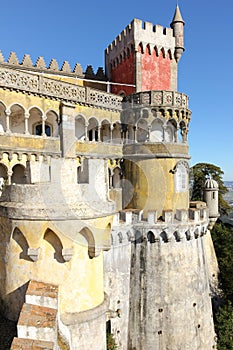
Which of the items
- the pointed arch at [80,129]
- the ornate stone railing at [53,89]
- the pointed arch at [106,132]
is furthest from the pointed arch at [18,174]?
the pointed arch at [106,132]

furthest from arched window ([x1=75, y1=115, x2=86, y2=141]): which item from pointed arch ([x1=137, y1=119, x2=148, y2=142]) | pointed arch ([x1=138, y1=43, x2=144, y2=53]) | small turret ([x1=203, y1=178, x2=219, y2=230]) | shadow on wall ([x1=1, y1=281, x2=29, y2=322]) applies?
shadow on wall ([x1=1, y1=281, x2=29, y2=322])

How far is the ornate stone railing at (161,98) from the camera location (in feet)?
58.2

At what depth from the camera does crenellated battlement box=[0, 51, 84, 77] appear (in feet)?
67.4

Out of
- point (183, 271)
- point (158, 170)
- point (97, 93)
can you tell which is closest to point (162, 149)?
point (158, 170)

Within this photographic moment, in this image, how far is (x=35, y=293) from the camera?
5.51 meters

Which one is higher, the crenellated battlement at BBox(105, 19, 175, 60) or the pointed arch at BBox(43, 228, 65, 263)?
the crenellated battlement at BBox(105, 19, 175, 60)

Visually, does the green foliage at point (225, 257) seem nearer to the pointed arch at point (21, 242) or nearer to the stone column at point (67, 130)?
the stone column at point (67, 130)

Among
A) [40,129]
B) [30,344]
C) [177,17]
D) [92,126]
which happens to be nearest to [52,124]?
[40,129]

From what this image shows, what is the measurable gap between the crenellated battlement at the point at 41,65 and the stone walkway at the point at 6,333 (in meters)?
18.4

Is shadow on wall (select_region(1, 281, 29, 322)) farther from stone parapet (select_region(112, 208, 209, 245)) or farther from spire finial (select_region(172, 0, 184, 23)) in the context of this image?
spire finial (select_region(172, 0, 184, 23))

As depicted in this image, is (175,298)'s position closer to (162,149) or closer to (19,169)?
(162,149)

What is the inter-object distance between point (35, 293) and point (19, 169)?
11.7m

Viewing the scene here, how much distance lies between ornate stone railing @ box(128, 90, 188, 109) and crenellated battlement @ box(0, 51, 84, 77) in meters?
7.56

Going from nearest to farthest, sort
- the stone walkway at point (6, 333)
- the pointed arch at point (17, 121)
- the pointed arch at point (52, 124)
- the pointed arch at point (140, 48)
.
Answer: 1. the stone walkway at point (6, 333)
2. the pointed arch at point (17, 121)
3. the pointed arch at point (52, 124)
4. the pointed arch at point (140, 48)
